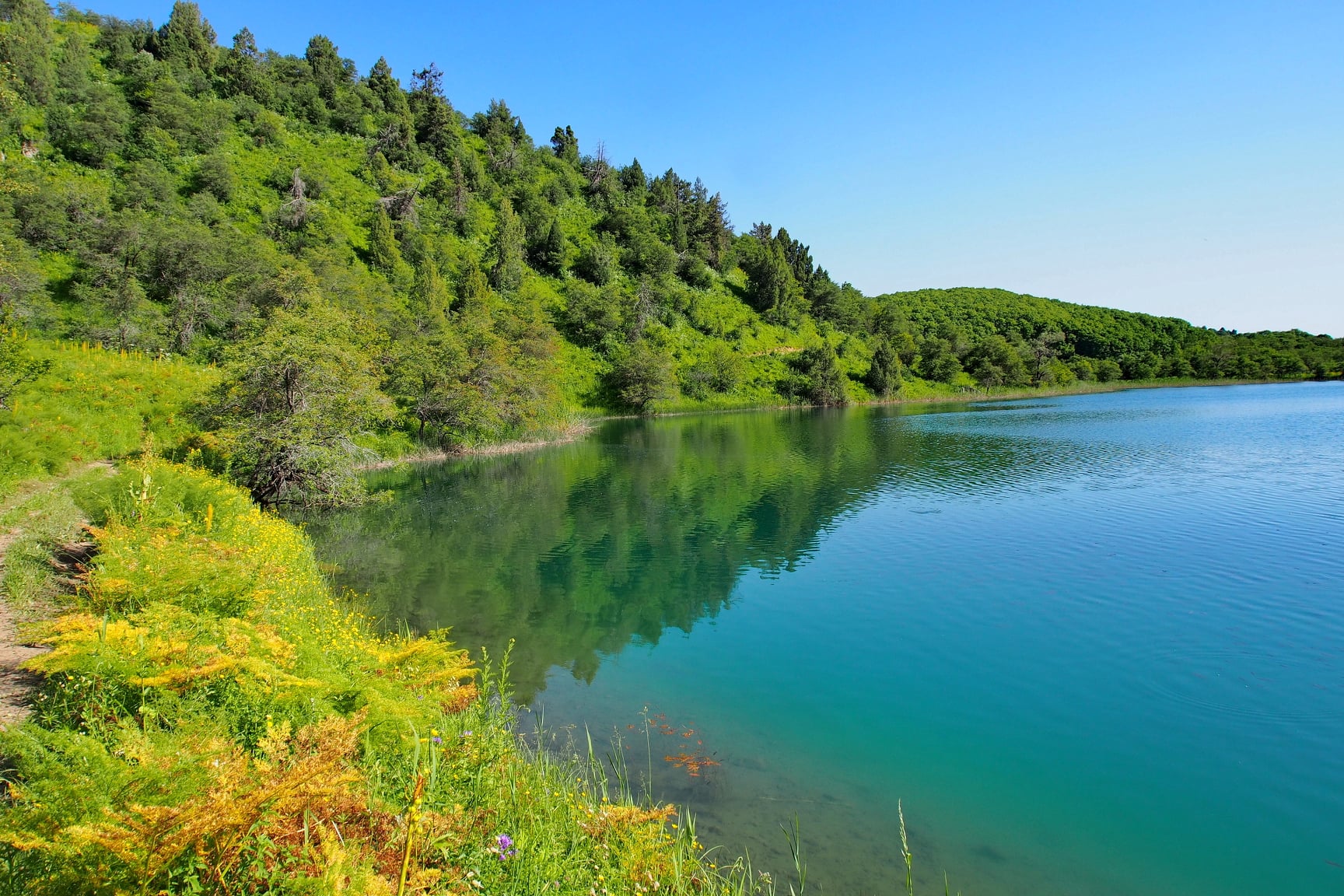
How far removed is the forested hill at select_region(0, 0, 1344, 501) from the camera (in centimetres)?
3781

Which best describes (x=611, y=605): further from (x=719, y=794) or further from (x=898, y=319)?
(x=898, y=319)

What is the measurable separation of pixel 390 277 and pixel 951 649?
74.9 m

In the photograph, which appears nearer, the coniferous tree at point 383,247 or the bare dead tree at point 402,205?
the coniferous tree at point 383,247

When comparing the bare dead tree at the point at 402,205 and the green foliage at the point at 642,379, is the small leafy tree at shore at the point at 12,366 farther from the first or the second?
the bare dead tree at the point at 402,205

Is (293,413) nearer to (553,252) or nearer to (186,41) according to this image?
(553,252)

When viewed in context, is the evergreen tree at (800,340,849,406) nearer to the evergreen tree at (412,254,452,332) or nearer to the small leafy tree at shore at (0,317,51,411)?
the evergreen tree at (412,254,452,332)

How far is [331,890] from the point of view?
3.15m

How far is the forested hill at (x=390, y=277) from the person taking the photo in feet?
124

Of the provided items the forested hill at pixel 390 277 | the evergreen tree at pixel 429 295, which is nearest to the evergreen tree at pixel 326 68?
the forested hill at pixel 390 277

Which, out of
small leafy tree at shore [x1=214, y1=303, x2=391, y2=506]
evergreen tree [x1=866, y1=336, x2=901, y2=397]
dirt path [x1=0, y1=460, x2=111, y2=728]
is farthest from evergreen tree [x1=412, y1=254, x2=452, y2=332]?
evergreen tree [x1=866, y1=336, x2=901, y2=397]

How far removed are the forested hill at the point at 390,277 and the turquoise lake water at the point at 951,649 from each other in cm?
1127

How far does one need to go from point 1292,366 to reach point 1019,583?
534ft

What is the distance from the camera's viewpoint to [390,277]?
7325 cm

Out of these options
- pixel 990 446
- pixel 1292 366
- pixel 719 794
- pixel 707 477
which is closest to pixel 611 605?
pixel 719 794
